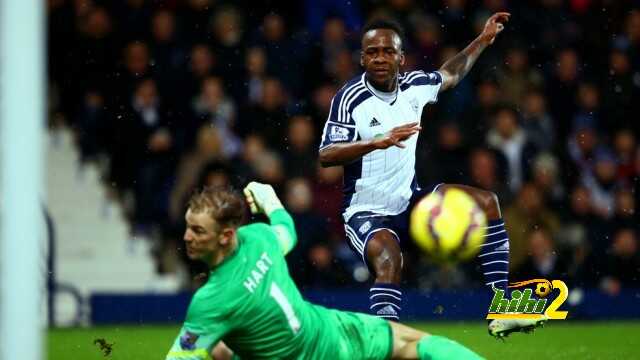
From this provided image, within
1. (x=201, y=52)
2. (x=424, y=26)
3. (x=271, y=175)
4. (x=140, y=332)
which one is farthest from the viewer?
(x=424, y=26)

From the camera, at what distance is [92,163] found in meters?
15.2

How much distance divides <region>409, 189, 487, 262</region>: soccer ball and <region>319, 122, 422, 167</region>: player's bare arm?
0.63m

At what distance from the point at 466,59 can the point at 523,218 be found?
Result: 4797mm

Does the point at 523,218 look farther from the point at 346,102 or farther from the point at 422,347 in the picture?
the point at 422,347

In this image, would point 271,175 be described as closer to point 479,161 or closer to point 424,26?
point 479,161

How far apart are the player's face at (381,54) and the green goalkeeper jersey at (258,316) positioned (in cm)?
208

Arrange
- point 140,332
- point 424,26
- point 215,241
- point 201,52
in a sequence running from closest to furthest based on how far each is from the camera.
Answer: point 215,241
point 140,332
point 201,52
point 424,26

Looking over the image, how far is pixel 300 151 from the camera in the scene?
1377 cm

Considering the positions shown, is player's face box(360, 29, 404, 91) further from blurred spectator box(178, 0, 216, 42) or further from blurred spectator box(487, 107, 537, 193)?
blurred spectator box(178, 0, 216, 42)

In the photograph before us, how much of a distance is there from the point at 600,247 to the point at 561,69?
264cm

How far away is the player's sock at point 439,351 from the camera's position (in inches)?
268

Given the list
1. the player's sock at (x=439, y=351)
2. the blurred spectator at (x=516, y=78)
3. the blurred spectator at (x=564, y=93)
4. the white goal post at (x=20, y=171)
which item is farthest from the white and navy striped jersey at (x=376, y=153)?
the blurred spectator at (x=564, y=93)

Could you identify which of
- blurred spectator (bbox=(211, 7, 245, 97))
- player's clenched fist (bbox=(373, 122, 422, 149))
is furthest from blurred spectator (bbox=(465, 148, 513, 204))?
player's clenched fist (bbox=(373, 122, 422, 149))

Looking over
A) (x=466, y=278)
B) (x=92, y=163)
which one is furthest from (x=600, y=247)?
(x=92, y=163)
